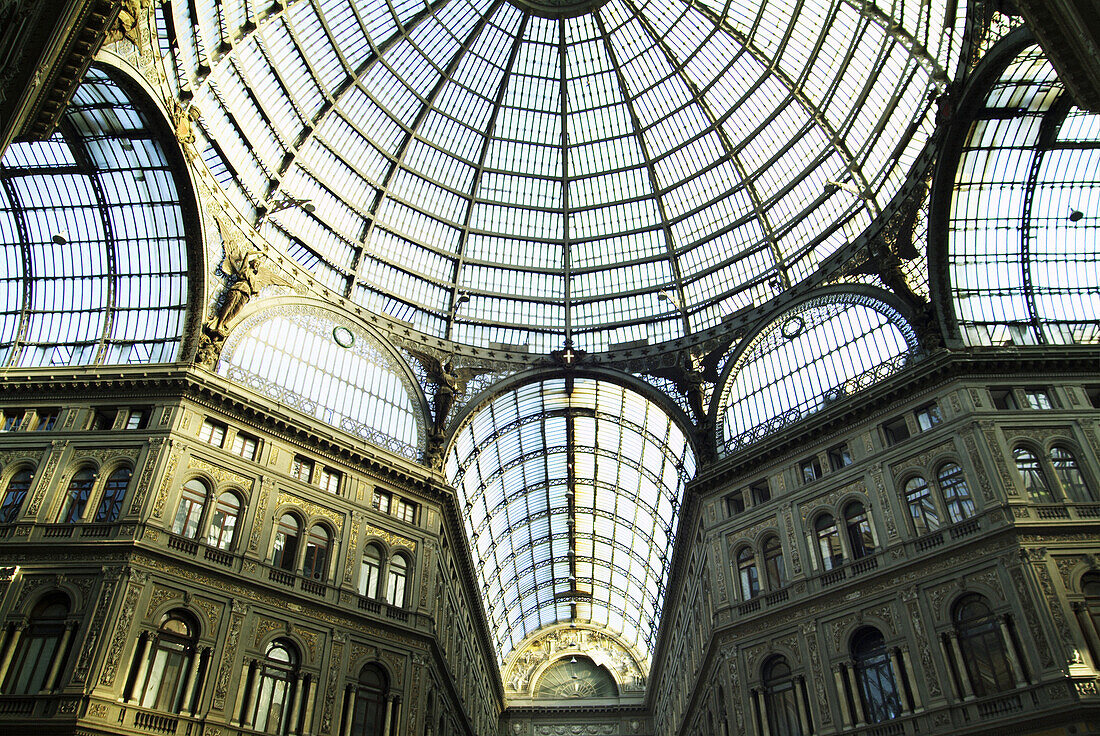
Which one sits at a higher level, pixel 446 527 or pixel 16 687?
pixel 446 527

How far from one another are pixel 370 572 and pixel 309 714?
7.50m

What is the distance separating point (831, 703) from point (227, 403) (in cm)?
2948

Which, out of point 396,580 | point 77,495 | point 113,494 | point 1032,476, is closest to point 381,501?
point 396,580

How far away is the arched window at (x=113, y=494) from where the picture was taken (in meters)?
32.9

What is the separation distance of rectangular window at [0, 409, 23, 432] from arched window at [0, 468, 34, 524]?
8.96ft

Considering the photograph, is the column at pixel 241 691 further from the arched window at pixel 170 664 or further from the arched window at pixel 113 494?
the arched window at pixel 113 494

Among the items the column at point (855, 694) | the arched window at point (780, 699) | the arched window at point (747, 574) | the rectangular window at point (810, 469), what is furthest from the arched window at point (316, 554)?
the rectangular window at point (810, 469)

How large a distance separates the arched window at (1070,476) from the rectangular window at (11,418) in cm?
4455

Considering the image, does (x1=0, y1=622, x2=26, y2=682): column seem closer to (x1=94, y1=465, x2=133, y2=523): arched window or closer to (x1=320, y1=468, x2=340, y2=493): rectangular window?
(x1=94, y1=465, x2=133, y2=523): arched window

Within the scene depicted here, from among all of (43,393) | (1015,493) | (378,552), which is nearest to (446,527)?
(378,552)

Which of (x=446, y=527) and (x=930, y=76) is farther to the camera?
(x=446, y=527)

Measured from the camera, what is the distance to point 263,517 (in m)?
36.0

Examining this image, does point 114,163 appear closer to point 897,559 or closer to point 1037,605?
point 897,559

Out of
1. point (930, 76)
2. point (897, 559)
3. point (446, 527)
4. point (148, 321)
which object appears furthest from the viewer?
point (446, 527)
